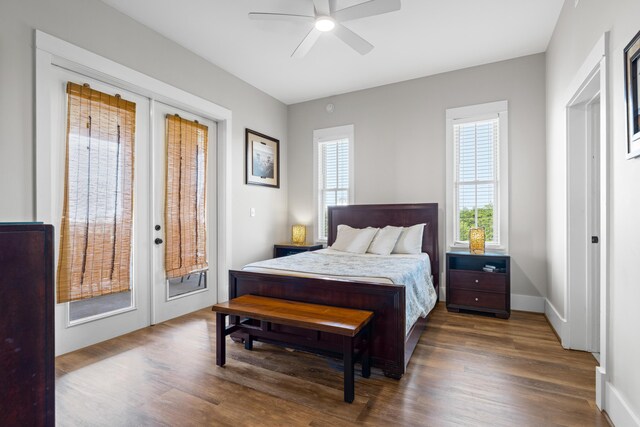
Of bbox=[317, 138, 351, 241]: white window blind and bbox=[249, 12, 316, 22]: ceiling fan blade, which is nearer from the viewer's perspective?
bbox=[249, 12, 316, 22]: ceiling fan blade

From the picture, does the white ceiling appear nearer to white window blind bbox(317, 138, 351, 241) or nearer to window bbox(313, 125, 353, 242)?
Answer: window bbox(313, 125, 353, 242)

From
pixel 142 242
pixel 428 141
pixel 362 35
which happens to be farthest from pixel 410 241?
pixel 142 242

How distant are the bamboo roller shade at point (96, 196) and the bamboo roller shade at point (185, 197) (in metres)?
0.43

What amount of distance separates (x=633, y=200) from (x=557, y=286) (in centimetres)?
188

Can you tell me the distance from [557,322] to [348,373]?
2310mm

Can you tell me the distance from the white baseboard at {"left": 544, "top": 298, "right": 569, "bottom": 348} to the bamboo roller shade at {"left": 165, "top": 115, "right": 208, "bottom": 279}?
374 centimetres

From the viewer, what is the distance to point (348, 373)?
1.99 meters

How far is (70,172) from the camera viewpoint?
2684 millimetres

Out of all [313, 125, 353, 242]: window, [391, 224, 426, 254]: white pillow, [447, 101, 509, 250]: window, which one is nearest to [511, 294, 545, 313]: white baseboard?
[447, 101, 509, 250]: window

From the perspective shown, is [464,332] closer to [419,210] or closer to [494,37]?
[419,210]

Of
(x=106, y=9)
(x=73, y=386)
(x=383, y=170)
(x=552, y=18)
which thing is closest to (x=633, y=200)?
(x=552, y=18)

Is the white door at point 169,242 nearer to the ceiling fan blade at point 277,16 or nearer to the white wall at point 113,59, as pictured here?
the white wall at point 113,59

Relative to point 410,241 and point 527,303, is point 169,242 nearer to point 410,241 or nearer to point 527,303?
point 410,241

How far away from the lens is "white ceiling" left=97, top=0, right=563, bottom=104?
290cm
